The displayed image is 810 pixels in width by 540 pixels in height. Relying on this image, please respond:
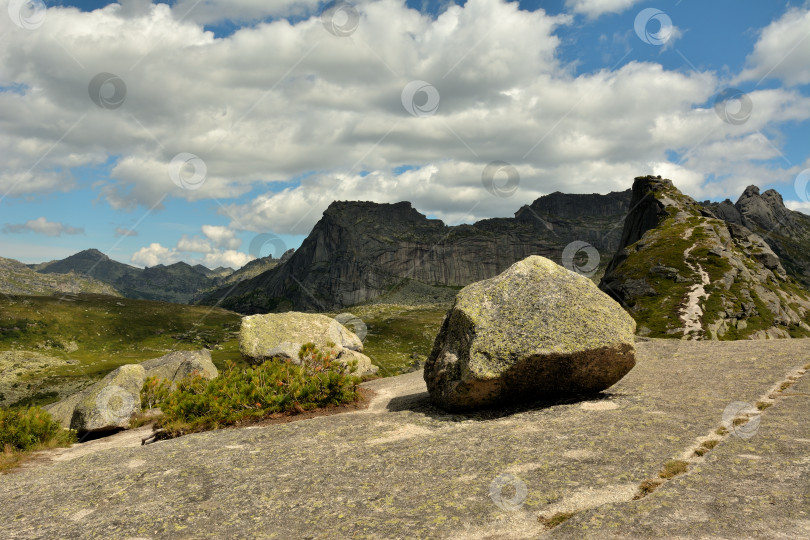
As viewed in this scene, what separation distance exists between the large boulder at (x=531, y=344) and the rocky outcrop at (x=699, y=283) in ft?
295

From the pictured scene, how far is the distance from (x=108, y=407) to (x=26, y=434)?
6385 mm

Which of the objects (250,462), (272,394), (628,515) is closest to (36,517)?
(250,462)

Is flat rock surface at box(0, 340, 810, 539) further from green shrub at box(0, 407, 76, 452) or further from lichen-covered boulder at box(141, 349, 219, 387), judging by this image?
lichen-covered boulder at box(141, 349, 219, 387)

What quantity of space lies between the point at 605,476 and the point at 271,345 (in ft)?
91.9

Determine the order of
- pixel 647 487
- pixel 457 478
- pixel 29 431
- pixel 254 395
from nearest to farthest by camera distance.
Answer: pixel 647 487, pixel 457 478, pixel 29 431, pixel 254 395

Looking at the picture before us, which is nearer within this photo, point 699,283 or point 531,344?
point 531,344

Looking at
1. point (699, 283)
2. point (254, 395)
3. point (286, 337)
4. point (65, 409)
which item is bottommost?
point (65, 409)

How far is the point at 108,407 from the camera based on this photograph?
84.8ft

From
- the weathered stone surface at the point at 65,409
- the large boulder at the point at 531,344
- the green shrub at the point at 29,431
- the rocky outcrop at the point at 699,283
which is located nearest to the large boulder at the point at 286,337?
the weathered stone surface at the point at 65,409

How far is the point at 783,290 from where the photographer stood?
451 feet

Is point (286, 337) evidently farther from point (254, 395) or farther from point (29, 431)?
point (29, 431)

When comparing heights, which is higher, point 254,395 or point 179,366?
point 179,366

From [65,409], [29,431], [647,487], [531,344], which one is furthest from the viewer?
[65,409]

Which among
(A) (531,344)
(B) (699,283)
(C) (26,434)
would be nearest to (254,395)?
(C) (26,434)
